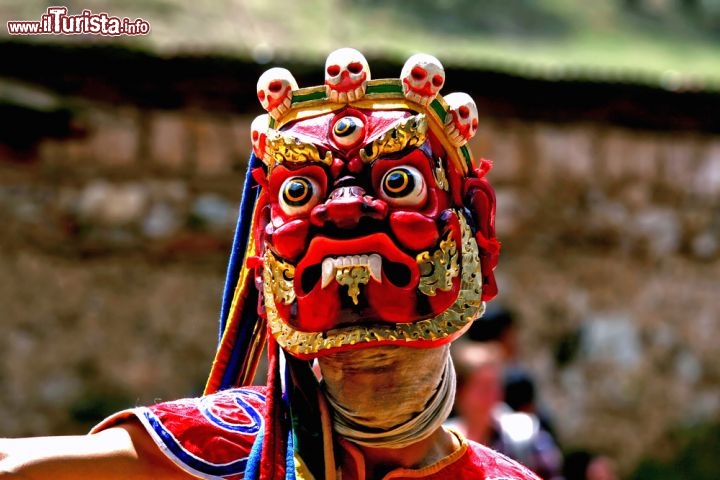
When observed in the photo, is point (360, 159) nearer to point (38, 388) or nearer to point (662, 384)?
point (38, 388)

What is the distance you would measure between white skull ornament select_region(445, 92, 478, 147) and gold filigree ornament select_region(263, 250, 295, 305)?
0.49 metres

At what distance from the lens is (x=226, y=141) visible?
8.33 m

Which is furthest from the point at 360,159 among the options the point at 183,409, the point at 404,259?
the point at 183,409

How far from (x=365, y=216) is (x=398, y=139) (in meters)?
0.20

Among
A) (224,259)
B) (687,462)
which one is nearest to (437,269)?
(224,259)

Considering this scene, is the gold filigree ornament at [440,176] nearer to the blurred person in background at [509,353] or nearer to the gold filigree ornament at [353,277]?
the gold filigree ornament at [353,277]

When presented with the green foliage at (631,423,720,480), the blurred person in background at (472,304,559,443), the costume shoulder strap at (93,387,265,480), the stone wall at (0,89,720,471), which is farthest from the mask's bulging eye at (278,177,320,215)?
the green foliage at (631,423,720,480)

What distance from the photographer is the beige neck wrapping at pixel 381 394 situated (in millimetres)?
3262

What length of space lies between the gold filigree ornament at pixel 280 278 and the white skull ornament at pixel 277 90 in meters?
0.32

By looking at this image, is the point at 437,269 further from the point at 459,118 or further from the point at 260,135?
the point at 260,135

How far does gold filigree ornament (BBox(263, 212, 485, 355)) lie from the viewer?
319 centimetres

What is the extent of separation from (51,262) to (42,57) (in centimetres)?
110

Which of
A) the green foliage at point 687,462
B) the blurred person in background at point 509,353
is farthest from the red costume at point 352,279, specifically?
the green foliage at point 687,462

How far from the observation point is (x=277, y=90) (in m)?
3.35
